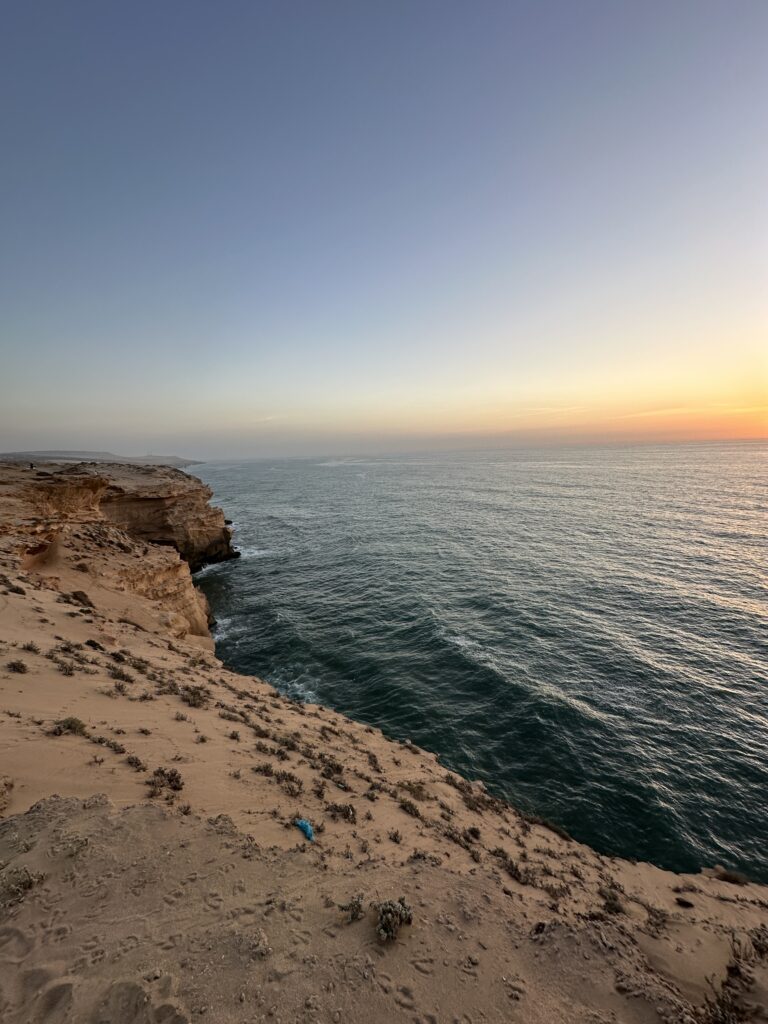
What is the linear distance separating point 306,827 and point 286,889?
1652 mm

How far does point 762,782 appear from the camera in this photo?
1517 centimetres

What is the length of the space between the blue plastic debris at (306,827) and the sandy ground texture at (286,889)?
0.39 ft

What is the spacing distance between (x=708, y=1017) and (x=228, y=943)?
277 inches

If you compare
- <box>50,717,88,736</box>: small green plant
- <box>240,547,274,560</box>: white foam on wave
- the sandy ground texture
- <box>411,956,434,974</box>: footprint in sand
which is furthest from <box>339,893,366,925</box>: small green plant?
<box>240,547,274,560</box>: white foam on wave

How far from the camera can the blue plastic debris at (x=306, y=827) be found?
327 inches

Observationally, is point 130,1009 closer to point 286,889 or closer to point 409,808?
point 286,889

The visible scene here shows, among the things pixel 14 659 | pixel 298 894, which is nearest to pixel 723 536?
Answer: pixel 298 894

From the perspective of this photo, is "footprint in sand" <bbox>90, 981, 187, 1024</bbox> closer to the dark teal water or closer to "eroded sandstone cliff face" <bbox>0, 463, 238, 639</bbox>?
the dark teal water

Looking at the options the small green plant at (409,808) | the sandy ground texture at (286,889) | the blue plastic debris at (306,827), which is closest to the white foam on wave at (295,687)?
the sandy ground texture at (286,889)

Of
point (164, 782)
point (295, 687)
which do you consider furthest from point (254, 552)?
point (164, 782)

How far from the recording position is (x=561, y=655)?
75.9ft

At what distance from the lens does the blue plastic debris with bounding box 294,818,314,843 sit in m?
8.30

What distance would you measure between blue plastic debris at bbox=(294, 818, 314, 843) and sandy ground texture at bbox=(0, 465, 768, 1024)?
0.12 meters

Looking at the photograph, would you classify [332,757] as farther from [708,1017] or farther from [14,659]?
[14,659]
